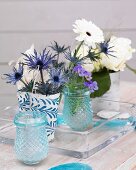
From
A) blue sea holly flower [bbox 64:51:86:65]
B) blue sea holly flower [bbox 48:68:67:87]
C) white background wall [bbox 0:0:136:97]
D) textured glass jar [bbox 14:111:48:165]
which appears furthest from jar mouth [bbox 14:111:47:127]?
white background wall [bbox 0:0:136:97]

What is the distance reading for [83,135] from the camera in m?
1.30

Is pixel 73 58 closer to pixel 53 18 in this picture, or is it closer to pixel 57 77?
pixel 57 77

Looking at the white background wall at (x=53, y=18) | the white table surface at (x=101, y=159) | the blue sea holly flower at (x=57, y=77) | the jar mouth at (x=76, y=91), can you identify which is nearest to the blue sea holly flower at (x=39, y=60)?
the blue sea holly flower at (x=57, y=77)

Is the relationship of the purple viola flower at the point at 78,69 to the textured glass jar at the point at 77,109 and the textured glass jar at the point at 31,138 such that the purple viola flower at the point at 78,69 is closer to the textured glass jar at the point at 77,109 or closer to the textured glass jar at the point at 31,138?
the textured glass jar at the point at 77,109

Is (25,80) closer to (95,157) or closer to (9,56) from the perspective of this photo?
(95,157)

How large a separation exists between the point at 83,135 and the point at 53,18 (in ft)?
5.65

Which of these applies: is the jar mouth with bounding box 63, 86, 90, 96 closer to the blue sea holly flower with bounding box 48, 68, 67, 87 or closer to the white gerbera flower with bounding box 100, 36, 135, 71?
the blue sea holly flower with bounding box 48, 68, 67, 87

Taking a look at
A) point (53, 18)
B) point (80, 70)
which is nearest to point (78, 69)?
point (80, 70)

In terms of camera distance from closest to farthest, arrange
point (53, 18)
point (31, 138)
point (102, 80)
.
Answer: point (31, 138), point (102, 80), point (53, 18)

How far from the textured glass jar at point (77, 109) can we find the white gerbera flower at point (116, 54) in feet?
0.57

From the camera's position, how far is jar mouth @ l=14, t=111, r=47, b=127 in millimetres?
1159

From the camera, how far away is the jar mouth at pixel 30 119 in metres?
1.16

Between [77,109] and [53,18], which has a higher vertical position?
[53,18]

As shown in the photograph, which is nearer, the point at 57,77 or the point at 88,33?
the point at 57,77
